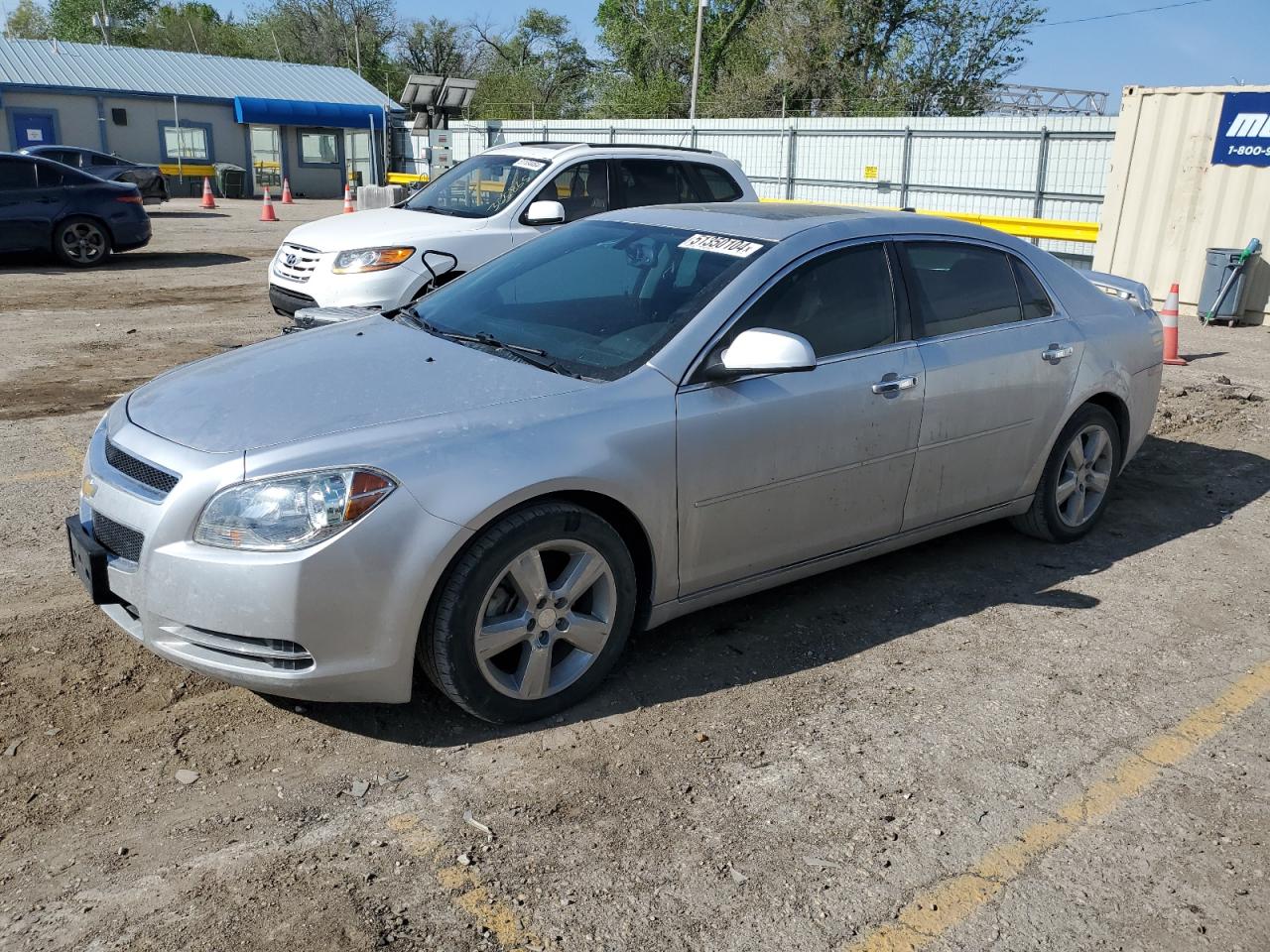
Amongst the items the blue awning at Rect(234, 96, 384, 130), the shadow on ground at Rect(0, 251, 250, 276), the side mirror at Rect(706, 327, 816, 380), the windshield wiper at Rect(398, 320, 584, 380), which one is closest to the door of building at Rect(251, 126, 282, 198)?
the blue awning at Rect(234, 96, 384, 130)

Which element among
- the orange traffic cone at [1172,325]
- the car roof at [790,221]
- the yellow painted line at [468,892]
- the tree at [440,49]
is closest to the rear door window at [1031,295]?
the car roof at [790,221]

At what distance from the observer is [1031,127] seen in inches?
678

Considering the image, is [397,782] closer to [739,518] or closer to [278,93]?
[739,518]

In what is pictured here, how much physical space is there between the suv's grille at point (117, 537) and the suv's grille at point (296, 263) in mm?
6053

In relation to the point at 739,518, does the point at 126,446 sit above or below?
above

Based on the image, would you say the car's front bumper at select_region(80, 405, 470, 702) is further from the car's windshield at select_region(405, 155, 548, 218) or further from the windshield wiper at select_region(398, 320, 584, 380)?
the car's windshield at select_region(405, 155, 548, 218)

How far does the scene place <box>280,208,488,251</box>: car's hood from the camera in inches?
359

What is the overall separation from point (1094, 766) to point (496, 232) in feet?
22.9

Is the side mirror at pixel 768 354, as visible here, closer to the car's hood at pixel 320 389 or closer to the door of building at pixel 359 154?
the car's hood at pixel 320 389

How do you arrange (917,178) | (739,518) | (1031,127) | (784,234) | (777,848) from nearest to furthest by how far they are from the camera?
(777,848) < (739,518) < (784,234) < (1031,127) < (917,178)

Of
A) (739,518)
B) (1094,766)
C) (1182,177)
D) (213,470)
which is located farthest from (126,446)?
(1182,177)

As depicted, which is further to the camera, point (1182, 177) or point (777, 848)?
point (1182, 177)

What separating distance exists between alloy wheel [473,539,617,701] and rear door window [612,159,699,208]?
263 inches

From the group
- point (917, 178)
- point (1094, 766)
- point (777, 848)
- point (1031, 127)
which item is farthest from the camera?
point (917, 178)
